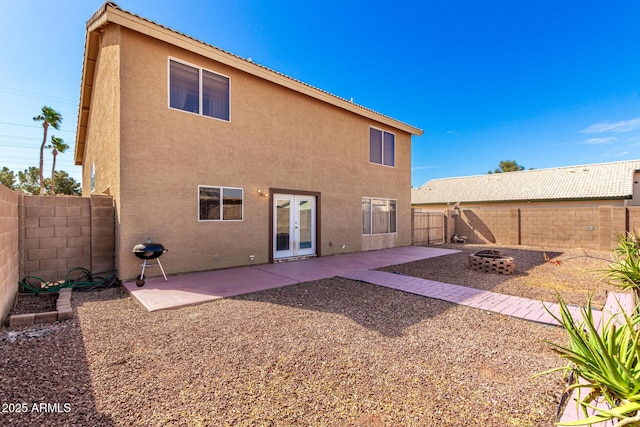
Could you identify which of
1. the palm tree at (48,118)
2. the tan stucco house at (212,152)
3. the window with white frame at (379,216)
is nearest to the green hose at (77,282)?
the tan stucco house at (212,152)

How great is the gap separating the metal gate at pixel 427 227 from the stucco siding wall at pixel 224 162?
14.1ft

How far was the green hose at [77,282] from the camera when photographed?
20.2 feet

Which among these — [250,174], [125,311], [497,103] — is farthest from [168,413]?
[497,103]

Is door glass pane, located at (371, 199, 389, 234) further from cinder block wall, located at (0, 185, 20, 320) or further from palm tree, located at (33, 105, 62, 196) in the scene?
palm tree, located at (33, 105, 62, 196)

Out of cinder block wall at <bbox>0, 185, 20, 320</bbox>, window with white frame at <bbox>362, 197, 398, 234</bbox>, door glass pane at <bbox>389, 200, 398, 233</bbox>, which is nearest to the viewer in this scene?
cinder block wall at <bbox>0, 185, 20, 320</bbox>

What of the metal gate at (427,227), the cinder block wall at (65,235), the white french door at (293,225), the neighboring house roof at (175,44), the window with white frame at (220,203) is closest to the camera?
the cinder block wall at (65,235)

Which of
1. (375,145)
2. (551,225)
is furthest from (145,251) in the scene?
(551,225)

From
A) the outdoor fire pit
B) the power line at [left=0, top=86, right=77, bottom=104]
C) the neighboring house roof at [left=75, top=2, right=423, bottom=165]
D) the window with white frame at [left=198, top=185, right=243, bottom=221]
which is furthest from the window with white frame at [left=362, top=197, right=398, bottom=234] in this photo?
the power line at [left=0, top=86, right=77, bottom=104]

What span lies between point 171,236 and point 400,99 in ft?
56.5

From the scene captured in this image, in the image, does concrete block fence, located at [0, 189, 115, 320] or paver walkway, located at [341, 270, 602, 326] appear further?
concrete block fence, located at [0, 189, 115, 320]

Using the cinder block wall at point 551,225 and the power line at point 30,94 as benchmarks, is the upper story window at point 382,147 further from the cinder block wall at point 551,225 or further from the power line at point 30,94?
the power line at point 30,94

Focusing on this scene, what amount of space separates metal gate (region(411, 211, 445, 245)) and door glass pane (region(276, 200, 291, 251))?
790cm

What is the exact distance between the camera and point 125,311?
5109mm

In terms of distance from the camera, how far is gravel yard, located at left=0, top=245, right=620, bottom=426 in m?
2.42
